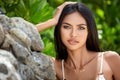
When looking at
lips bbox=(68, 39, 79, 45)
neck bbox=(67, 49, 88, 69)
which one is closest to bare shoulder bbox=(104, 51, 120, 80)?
neck bbox=(67, 49, 88, 69)

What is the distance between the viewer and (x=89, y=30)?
258 cm

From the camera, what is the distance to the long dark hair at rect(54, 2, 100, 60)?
2.55m

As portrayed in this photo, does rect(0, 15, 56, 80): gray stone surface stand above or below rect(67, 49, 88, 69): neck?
above

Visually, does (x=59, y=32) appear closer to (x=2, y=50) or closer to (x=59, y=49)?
(x=59, y=49)

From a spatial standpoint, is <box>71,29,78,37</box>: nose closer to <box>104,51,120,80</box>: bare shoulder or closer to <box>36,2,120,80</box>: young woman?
<box>36,2,120,80</box>: young woman

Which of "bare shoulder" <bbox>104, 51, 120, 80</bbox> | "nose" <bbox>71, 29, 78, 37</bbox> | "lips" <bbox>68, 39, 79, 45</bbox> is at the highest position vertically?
"nose" <bbox>71, 29, 78, 37</bbox>

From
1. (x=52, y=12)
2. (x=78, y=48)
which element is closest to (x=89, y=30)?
(x=78, y=48)

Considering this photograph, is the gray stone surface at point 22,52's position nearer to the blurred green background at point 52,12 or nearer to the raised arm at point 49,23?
the raised arm at point 49,23

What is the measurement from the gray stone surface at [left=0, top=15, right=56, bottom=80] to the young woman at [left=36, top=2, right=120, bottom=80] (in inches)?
14.1

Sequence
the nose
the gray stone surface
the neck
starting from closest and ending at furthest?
1. the gray stone surface
2. the nose
3. the neck

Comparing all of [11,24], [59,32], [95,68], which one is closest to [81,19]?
[59,32]

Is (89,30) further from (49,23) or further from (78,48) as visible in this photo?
(49,23)

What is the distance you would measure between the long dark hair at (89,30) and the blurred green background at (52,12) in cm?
64

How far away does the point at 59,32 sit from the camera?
2566 mm
